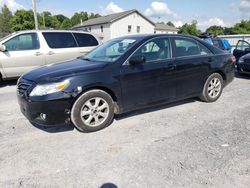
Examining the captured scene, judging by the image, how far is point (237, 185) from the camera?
262 centimetres

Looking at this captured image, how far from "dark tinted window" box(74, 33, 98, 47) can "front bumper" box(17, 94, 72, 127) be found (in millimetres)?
4852

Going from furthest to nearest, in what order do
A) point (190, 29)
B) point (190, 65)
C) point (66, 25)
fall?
1. point (66, 25)
2. point (190, 29)
3. point (190, 65)

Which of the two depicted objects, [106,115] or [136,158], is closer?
[136,158]

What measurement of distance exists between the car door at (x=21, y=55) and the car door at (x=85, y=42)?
4.36ft

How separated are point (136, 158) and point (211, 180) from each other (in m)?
0.98

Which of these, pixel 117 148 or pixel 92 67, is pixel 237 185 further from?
pixel 92 67

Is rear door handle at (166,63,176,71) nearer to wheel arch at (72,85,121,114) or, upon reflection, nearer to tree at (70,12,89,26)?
wheel arch at (72,85,121,114)

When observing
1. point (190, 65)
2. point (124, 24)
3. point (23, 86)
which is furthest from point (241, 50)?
point (124, 24)

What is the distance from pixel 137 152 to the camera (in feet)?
10.9

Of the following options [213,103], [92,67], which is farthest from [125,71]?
[213,103]

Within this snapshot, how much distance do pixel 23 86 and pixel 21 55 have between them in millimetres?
3969

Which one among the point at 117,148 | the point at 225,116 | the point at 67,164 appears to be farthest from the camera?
the point at 225,116

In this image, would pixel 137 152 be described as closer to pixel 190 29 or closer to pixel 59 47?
pixel 59 47

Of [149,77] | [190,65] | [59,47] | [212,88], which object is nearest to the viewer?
[149,77]
